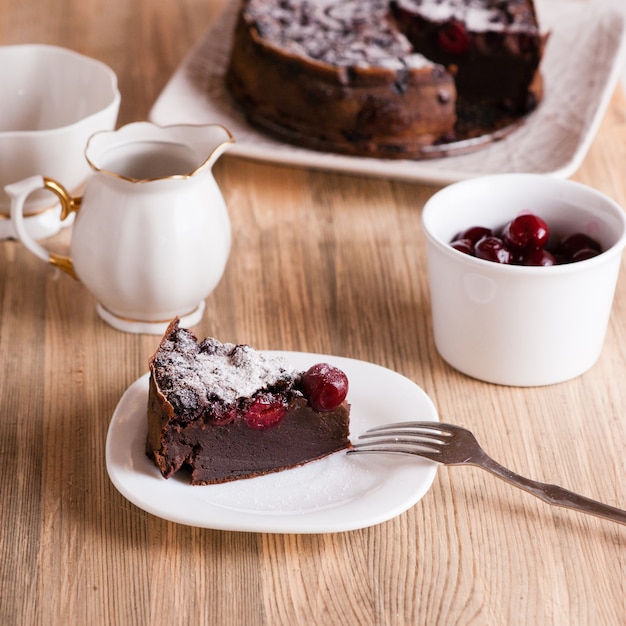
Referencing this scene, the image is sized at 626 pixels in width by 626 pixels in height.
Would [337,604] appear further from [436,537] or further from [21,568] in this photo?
[21,568]

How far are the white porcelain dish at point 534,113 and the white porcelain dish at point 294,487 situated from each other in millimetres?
749

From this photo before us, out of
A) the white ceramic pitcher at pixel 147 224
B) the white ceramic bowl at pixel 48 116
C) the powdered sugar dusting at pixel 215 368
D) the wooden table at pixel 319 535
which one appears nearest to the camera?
the wooden table at pixel 319 535

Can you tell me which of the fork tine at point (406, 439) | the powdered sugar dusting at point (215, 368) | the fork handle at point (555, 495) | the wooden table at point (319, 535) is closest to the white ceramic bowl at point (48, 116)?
the wooden table at point (319, 535)

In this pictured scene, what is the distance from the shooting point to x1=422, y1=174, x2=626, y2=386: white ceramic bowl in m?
1.28

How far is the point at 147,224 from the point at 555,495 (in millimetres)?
719

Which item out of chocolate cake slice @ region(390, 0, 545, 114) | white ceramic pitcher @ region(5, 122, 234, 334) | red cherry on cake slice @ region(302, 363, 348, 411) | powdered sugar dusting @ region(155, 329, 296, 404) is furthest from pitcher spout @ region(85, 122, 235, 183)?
chocolate cake slice @ region(390, 0, 545, 114)

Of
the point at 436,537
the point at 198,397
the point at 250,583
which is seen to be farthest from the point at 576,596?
the point at 198,397

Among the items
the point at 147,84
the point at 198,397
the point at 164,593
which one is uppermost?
the point at 198,397

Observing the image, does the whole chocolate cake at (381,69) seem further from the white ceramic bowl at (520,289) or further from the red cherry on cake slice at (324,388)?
the red cherry on cake slice at (324,388)

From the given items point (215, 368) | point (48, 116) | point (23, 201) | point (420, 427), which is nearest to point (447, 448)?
point (420, 427)

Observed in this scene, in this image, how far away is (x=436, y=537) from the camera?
1.12m

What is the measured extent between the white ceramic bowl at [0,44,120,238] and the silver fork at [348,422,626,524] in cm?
81

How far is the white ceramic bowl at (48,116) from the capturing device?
1607 mm

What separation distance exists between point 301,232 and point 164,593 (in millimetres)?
883
